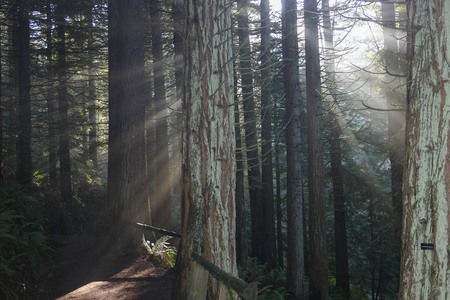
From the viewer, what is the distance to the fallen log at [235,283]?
3.69 metres

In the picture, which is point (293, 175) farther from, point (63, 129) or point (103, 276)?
point (63, 129)

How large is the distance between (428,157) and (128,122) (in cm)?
793

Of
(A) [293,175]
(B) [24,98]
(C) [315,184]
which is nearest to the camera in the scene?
(C) [315,184]

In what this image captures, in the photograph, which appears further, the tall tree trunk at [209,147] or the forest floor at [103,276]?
the forest floor at [103,276]

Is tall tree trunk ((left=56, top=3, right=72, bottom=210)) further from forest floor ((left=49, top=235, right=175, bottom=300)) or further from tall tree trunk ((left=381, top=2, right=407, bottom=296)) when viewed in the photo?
tall tree trunk ((left=381, top=2, right=407, bottom=296))

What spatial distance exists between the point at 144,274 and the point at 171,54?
12.8 meters

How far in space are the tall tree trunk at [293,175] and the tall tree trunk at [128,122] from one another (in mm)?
4942

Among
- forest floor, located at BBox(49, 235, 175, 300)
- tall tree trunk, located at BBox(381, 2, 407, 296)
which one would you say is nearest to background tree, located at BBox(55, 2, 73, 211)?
forest floor, located at BBox(49, 235, 175, 300)

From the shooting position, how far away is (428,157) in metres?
3.90

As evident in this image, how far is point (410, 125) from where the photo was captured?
406 centimetres

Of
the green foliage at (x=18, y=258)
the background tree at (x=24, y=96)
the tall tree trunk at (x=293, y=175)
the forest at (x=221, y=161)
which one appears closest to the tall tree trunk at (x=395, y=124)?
the forest at (x=221, y=161)

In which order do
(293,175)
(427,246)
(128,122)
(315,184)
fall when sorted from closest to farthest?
(427,246) → (128,122) → (315,184) → (293,175)

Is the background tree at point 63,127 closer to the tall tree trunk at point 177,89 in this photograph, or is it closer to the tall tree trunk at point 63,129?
the tall tree trunk at point 63,129

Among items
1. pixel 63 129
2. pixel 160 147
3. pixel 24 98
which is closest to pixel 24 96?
pixel 24 98
